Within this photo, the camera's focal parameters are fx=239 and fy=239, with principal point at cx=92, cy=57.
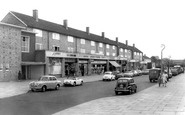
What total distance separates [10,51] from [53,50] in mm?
11440

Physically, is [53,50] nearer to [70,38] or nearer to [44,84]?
[70,38]

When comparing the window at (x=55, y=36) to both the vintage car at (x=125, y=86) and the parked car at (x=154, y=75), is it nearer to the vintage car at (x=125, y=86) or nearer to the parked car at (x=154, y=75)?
the parked car at (x=154, y=75)

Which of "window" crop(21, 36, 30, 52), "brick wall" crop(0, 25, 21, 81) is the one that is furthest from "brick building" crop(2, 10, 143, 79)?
"brick wall" crop(0, 25, 21, 81)

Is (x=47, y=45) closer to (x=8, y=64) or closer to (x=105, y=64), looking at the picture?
(x=8, y=64)

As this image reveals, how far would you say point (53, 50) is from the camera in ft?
137

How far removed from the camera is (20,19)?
125 ft

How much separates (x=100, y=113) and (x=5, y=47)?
73.6ft

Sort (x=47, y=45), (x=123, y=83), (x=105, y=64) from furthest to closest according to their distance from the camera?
(x=105, y=64), (x=47, y=45), (x=123, y=83)

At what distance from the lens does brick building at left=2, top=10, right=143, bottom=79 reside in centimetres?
3631

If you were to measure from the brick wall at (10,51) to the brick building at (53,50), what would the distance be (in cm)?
157

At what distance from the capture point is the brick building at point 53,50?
36.3m

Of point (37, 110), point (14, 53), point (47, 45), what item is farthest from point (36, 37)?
point (37, 110)

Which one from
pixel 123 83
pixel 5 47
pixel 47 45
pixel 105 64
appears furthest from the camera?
pixel 105 64

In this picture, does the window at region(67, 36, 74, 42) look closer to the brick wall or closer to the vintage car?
the brick wall
